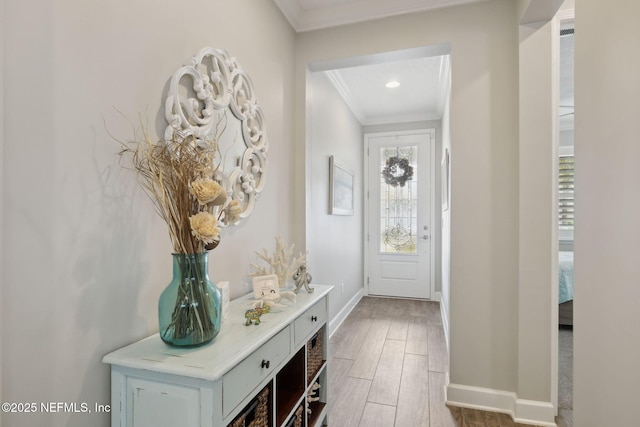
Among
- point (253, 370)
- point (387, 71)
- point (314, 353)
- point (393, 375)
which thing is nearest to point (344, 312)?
point (393, 375)

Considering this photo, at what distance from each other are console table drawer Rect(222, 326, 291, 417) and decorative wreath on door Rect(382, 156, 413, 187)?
383 cm

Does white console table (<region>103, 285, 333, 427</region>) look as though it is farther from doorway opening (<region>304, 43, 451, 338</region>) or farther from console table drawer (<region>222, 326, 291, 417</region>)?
doorway opening (<region>304, 43, 451, 338</region>)

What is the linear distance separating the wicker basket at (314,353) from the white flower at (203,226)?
37.9 inches

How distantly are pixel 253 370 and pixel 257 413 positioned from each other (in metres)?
0.22

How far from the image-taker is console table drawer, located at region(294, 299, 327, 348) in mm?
1523

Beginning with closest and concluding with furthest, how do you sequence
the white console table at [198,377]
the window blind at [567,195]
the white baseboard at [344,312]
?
the white console table at [198,377], the white baseboard at [344,312], the window blind at [567,195]

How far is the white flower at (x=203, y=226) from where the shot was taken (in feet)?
3.28

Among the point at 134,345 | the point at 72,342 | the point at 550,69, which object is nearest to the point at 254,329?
the point at 134,345

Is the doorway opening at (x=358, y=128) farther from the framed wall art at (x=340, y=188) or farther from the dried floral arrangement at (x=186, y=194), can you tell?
the dried floral arrangement at (x=186, y=194)

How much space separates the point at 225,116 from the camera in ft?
5.33

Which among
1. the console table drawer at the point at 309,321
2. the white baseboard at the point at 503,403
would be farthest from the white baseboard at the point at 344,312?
the console table drawer at the point at 309,321

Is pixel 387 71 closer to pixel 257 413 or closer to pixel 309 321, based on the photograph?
pixel 309 321

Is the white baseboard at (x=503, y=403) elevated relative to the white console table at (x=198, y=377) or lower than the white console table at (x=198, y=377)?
lower

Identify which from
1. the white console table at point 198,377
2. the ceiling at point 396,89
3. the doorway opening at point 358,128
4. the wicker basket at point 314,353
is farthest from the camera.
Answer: the ceiling at point 396,89
